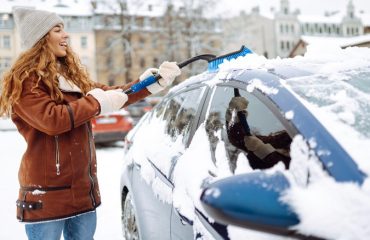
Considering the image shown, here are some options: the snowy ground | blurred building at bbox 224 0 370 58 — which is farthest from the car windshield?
blurred building at bbox 224 0 370 58

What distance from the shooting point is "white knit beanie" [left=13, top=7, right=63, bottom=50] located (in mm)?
2094

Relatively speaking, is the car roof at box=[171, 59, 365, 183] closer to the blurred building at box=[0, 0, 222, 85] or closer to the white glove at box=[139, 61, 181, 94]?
the white glove at box=[139, 61, 181, 94]

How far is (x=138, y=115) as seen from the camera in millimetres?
17438

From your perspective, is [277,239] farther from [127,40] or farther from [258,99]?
[127,40]

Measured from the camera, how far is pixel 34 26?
2.10 metres

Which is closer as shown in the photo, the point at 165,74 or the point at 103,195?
the point at 165,74

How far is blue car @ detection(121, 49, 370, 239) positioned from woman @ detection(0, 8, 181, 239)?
45 centimetres

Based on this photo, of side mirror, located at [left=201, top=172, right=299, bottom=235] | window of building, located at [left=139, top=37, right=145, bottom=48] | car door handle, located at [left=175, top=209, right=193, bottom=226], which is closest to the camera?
side mirror, located at [left=201, top=172, right=299, bottom=235]

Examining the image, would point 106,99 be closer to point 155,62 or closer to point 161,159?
point 161,159

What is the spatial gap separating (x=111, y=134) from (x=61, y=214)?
7803 millimetres

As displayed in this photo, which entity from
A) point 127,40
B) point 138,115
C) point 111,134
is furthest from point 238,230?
point 127,40

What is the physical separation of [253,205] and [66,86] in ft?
4.55

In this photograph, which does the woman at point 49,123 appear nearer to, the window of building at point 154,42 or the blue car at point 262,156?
the blue car at point 262,156

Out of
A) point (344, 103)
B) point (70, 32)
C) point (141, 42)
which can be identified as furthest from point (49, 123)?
point (70, 32)
